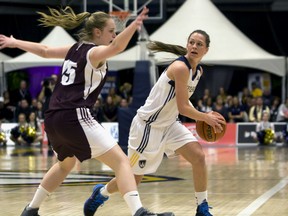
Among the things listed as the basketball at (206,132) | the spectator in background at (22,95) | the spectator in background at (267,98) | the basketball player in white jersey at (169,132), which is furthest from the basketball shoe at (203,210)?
the spectator in background at (22,95)

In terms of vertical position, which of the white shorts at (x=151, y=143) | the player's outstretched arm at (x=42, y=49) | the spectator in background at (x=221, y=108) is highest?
the player's outstretched arm at (x=42, y=49)

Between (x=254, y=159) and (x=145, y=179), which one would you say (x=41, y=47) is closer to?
(x=145, y=179)

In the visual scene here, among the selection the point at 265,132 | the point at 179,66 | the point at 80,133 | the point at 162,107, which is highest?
the point at 179,66

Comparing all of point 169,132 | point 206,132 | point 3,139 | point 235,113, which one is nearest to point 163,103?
point 169,132

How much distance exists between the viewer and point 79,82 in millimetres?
7973

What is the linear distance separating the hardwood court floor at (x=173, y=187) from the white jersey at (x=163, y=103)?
1078mm

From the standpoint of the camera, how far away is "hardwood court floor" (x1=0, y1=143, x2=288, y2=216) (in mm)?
9852

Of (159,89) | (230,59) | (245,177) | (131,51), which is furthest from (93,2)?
(159,89)

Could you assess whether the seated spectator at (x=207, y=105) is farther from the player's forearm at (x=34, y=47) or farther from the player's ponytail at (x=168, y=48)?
the player's forearm at (x=34, y=47)

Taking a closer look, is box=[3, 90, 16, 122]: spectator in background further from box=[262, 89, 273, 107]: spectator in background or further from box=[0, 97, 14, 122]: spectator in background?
box=[262, 89, 273, 107]: spectator in background

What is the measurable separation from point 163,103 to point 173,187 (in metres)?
3.69

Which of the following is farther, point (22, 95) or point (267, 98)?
point (22, 95)

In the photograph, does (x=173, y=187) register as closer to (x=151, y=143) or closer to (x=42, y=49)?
(x=151, y=143)

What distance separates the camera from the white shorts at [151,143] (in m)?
9.04
